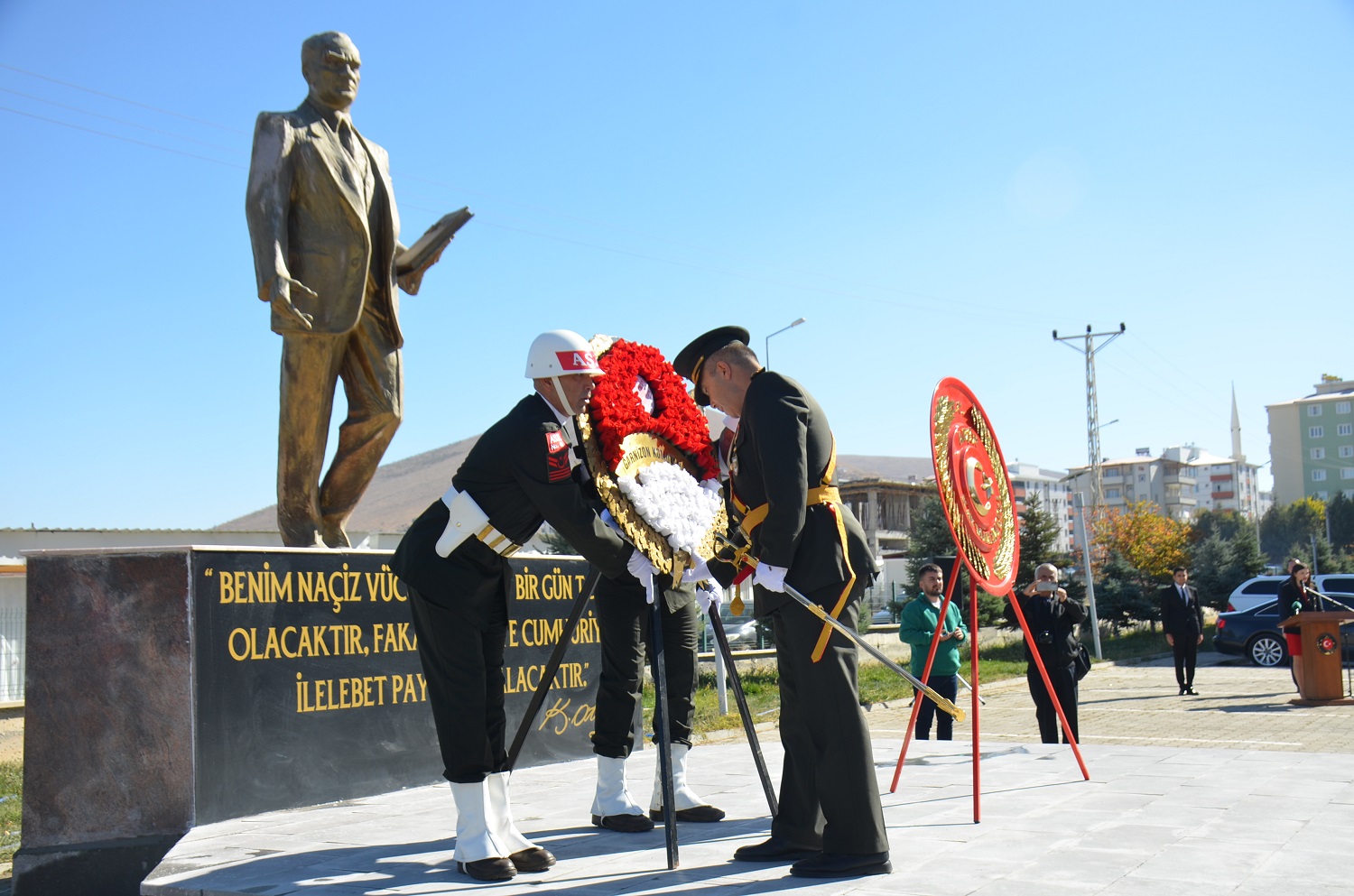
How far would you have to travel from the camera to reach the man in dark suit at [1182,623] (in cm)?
1589

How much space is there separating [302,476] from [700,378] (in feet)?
9.16

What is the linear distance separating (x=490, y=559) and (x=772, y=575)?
115 cm

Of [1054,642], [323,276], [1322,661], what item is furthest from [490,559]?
[1322,661]

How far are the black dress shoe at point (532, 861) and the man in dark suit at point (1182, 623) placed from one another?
1377cm

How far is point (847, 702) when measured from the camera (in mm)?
4262

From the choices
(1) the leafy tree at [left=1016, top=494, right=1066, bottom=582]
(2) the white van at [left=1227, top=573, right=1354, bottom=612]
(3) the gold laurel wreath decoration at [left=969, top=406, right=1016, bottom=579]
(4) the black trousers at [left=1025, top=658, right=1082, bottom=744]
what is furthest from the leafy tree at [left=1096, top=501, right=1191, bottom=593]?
(3) the gold laurel wreath decoration at [left=969, top=406, right=1016, bottom=579]

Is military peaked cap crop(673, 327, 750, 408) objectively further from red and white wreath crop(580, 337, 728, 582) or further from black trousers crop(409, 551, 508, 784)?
black trousers crop(409, 551, 508, 784)

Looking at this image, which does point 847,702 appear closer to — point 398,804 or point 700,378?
point 700,378

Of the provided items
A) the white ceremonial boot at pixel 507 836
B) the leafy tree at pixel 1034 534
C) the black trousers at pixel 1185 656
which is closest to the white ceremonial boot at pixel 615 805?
the white ceremonial boot at pixel 507 836

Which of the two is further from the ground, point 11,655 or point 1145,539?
point 1145,539

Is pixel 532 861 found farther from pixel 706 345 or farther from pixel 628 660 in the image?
pixel 706 345

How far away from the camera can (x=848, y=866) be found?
4.02 m

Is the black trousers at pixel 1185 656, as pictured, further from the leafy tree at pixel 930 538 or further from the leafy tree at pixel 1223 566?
the leafy tree at pixel 1223 566

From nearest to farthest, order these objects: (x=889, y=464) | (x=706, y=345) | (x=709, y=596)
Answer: (x=709, y=596) < (x=706, y=345) < (x=889, y=464)
